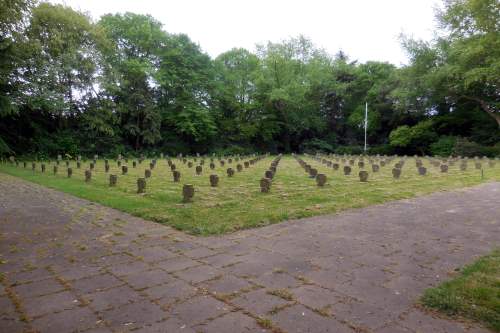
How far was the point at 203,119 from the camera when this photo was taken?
110 ft

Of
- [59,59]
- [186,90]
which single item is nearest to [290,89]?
[186,90]

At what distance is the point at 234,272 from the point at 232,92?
3573cm

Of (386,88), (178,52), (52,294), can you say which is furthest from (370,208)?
(386,88)

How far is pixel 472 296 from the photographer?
3.17m

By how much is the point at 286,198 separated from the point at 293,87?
3077 cm

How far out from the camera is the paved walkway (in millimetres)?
2822

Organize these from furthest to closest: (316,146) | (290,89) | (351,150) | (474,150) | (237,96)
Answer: (316,146), (237,96), (290,89), (351,150), (474,150)

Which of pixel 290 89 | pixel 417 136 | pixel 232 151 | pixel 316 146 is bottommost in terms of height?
pixel 232 151

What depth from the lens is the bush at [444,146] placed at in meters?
29.9

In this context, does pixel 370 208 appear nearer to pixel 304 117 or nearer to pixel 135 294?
pixel 135 294

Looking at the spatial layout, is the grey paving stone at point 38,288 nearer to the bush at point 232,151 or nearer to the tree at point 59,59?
the tree at point 59,59

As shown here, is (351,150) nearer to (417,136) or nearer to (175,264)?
(417,136)

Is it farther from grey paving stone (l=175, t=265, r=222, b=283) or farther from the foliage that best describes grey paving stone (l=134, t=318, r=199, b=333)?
the foliage

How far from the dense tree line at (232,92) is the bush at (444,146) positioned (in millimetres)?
135
